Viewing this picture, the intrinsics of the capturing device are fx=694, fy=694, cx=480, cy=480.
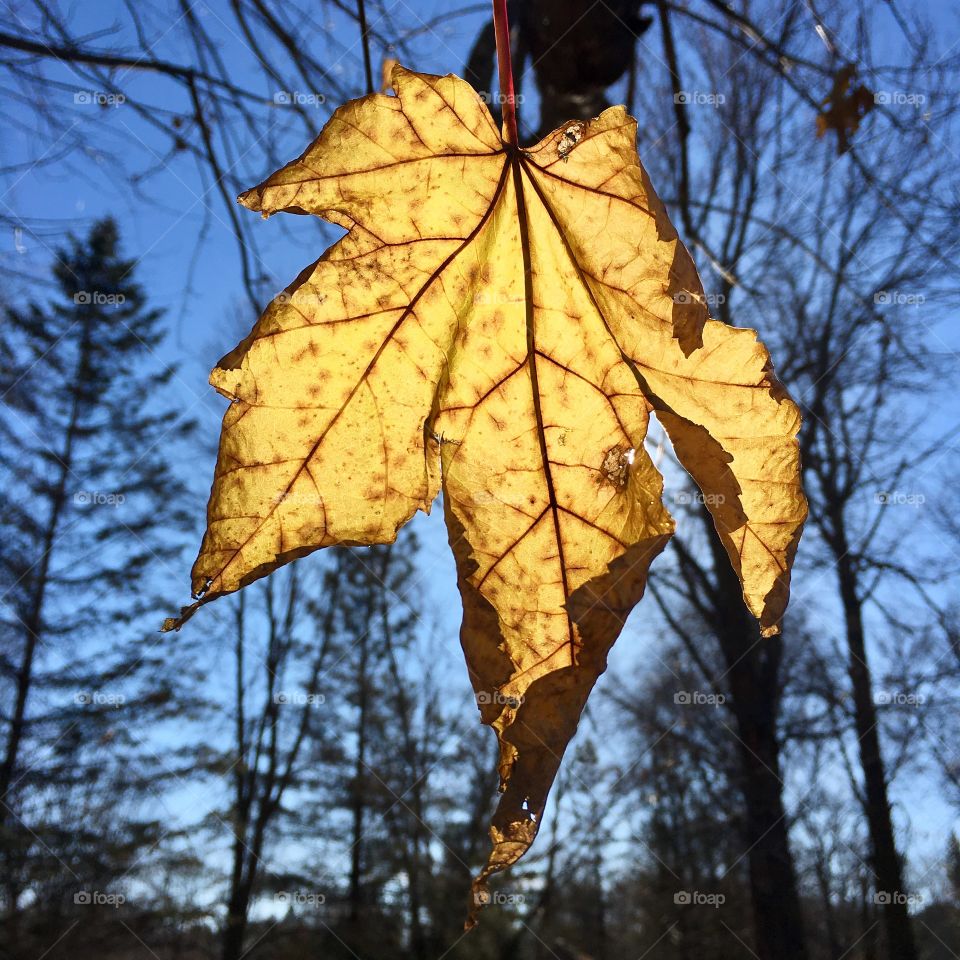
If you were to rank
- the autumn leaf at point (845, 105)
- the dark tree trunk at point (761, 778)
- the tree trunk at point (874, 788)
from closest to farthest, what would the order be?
the autumn leaf at point (845, 105)
the dark tree trunk at point (761, 778)
the tree trunk at point (874, 788)

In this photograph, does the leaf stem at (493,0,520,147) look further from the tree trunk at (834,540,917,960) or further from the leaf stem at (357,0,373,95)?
the tree trunk at (834,540,917,960)

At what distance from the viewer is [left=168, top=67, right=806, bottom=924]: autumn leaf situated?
0.74 meters

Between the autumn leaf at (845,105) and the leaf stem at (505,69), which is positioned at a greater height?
the autumn leaf at (845,105)

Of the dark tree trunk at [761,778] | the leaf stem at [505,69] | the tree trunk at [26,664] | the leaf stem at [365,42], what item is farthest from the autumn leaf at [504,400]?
the tree trunk at [26,664]

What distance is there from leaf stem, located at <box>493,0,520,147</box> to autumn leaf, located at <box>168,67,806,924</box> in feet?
0.10

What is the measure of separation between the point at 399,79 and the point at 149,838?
1298 cm

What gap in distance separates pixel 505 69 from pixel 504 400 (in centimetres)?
39

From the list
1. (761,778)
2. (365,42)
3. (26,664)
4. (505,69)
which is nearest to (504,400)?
(505,69)

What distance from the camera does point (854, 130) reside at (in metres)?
2.39

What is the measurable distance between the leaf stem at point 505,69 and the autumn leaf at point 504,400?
0.03 m

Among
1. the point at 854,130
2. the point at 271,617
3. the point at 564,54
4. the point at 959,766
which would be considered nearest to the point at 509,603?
the point at 564,54

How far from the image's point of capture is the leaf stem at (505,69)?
30.7 inches

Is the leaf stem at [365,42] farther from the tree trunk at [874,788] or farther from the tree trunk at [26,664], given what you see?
the tree trunk at [26,664]

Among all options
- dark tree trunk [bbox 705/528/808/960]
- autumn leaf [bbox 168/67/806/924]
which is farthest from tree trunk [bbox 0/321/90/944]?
autumn leaf [bbox 168/67/806/924]
